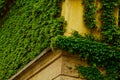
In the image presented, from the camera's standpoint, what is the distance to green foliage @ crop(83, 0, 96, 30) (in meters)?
8.52

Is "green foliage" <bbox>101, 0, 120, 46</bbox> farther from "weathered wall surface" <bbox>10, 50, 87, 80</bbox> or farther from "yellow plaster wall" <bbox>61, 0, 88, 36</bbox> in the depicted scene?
"weathered wall surface" <bbox>10, 50, 87, 80</bbox>

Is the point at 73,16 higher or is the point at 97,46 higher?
the point at 73,16

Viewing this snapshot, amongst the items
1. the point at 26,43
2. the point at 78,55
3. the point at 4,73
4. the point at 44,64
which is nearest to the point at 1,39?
the point at 4,73

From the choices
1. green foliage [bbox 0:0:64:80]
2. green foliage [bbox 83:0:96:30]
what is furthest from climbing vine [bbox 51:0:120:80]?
green foliage [bbox 0:0:64:80]

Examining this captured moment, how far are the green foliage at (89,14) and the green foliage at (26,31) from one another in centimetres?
53

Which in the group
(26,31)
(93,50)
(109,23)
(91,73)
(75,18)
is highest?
(75,18)

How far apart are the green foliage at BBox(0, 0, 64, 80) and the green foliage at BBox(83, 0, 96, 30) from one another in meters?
0.53

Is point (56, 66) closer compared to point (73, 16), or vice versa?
point (56, 66)

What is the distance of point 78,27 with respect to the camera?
8.46m

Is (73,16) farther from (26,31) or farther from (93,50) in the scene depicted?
(26,31)

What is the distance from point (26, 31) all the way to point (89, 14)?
210cm

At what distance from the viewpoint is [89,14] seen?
28.1ft

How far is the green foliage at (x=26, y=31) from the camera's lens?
885 centimetres

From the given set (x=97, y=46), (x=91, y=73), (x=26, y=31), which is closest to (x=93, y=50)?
(x=97, y=46)
